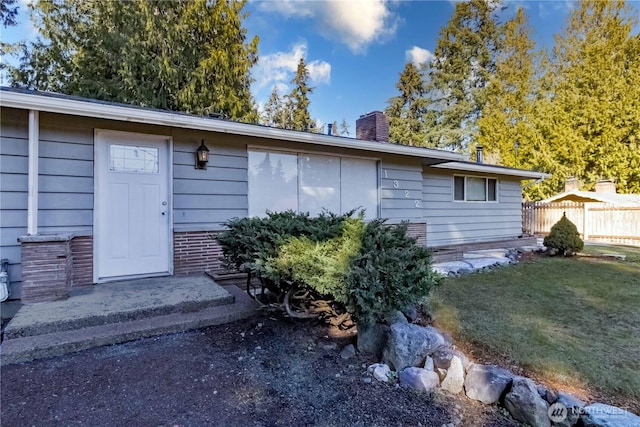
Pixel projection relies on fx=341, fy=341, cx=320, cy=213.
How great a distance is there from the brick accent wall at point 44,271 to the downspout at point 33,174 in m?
0.34

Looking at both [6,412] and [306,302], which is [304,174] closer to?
[306,302]

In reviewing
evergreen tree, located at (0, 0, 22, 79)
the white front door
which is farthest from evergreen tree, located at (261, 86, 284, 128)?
the white front door

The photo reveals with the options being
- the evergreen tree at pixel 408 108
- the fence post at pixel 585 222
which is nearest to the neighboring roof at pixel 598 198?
the fence post at pixel 585 222

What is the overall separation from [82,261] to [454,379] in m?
4.42

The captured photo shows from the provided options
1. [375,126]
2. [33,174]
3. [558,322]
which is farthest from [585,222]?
[33,174]

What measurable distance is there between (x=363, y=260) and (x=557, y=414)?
5.18 feet

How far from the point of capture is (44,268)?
3.60 meters

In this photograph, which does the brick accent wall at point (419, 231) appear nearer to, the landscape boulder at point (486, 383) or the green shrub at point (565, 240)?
the green shrub at point (565, 240)

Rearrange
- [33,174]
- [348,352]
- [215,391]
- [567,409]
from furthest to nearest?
[33,174]
[348,352]
[215,391]
[567,409]

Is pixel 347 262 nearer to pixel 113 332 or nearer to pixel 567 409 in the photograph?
pixel 567 409

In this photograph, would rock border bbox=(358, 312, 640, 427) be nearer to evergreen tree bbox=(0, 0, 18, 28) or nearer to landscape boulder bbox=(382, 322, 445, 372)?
landscape boulder bbox=(382, 322, 445, 372)

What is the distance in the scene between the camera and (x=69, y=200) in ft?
13.9

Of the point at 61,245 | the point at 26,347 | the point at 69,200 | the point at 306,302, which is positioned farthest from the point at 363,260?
the point at 69,200

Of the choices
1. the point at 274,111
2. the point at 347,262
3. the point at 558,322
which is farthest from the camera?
the point at 274,111
